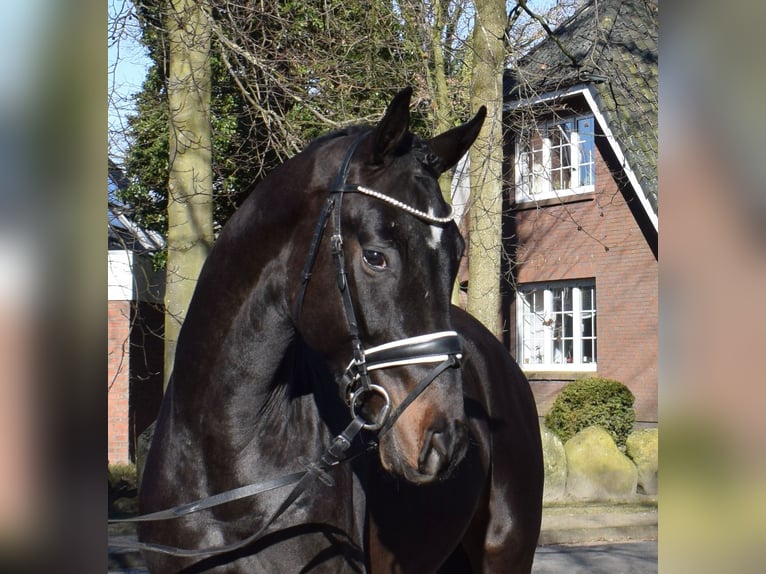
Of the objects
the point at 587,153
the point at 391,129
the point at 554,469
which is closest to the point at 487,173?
the point at 554,469

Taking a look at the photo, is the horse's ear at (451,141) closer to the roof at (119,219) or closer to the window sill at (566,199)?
the roof at (119,219)

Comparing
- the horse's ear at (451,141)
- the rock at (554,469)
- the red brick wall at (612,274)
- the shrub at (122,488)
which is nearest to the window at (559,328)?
the red brick wall at (612,274)

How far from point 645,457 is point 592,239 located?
15.6ft

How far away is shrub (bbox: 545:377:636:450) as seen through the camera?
50.4 ft

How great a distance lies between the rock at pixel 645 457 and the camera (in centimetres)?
1302

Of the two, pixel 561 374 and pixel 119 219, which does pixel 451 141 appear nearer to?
pixel 119 219

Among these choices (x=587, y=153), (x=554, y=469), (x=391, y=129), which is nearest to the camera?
(x=391, y=129)

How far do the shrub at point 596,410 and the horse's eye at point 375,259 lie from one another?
44.9 feet

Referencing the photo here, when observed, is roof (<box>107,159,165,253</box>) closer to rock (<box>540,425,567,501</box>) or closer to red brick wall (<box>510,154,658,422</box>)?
rock (<box>540,425,567,501</box>)

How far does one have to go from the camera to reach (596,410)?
50.6ft
